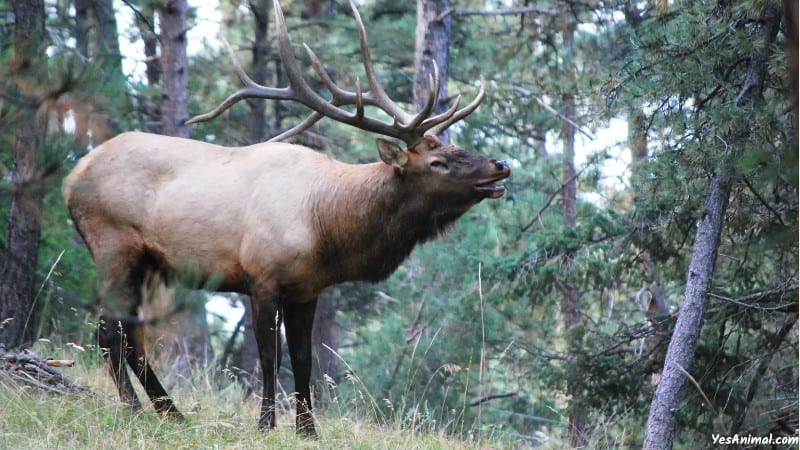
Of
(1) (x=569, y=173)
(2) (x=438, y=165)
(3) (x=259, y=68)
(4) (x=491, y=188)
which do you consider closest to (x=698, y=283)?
(4) (x=491, y=188)

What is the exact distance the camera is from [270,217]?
611 cm

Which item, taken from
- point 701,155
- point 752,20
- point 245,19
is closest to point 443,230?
point 701,155

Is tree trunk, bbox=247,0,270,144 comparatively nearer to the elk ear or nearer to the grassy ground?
the elk ear

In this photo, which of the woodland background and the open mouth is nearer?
the woodland background

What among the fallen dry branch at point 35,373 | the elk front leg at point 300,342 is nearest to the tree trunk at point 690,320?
the elk front leg at point 300,342

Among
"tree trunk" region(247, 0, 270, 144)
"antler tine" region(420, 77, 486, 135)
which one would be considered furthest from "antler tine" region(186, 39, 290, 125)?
"tree trunk" region(247, 0, 270, 144)

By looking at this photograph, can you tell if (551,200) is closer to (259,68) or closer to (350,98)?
(350,98)

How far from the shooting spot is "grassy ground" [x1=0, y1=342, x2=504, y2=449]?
4.91 meters

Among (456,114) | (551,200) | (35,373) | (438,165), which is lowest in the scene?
(35,373)

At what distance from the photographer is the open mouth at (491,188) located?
611cm

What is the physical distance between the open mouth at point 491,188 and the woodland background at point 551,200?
1010 millimetres

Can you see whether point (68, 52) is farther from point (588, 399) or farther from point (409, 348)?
point (409, 348)

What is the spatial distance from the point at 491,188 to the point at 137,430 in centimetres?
264

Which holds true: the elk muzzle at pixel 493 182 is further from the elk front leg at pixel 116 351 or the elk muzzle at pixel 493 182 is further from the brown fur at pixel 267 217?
the elk front leg at pixel 116 351
